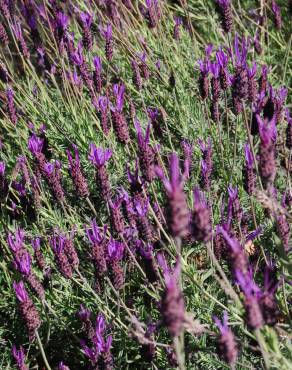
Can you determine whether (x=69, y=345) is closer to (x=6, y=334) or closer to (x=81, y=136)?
(x=6, y=334)

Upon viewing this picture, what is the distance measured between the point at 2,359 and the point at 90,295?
383 millimetres

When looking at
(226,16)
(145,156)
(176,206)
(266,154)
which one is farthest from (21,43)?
(176,206)

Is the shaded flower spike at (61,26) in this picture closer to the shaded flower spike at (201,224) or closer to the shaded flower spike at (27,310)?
the shaded flower spike at (27,310)

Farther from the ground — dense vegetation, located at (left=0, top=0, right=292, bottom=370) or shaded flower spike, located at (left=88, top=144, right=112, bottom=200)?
shaded flower spike, located at (left=88, top=144, right=112, bottom=200)

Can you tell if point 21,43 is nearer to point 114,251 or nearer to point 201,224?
point 114,251

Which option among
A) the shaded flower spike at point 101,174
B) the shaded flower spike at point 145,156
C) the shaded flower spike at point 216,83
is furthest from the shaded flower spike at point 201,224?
the shaded flower spike at point 216,83

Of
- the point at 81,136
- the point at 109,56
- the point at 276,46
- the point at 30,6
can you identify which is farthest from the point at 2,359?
the point at 276,46

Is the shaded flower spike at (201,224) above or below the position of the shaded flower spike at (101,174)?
above

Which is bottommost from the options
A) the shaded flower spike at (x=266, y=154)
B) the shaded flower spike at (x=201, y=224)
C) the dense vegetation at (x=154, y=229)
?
the dense vegetation at (x=154, y=229)

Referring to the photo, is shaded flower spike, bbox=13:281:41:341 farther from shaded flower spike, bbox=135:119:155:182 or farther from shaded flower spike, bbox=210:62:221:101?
shaded flower spike, bbox=210:62:221:101

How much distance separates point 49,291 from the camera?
213 cm

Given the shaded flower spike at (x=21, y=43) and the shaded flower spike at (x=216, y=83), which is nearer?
the shaded flower spike at (x=216, y=83)

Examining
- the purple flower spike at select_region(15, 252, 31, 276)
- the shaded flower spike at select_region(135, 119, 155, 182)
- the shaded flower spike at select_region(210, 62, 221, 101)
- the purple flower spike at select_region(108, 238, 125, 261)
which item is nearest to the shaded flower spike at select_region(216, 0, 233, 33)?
Answer: the shaded flower spike at select_region(210, 62, 221, 101)

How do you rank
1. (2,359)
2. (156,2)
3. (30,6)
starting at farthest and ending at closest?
(30,6), (156,2), (2,359)
